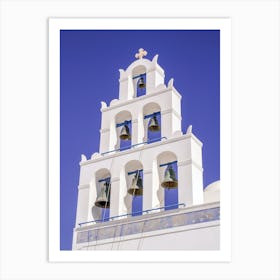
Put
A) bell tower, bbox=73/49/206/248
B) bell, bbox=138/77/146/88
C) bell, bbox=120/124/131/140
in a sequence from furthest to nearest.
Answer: bell, bbox=138/77/146/88 < bell, bbox=120/124/131/140 < bell tower, bbox=73/49/206/248

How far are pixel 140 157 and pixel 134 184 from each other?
0.25 m

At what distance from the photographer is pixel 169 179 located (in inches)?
253

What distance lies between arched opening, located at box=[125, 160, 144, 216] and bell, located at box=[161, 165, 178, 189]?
23 cm

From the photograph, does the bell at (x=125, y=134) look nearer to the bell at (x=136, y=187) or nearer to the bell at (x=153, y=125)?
the bell at (x=153, y=125)

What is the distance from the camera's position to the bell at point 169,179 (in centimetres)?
642

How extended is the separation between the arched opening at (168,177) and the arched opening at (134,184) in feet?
0.62

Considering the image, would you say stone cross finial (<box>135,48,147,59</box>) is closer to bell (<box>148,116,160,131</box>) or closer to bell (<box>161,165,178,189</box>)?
bell (<box>148,116,160,131</box>)

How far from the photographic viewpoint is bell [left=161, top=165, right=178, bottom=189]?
642 centimetres

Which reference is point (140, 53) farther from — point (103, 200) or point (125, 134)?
point (103, 200)

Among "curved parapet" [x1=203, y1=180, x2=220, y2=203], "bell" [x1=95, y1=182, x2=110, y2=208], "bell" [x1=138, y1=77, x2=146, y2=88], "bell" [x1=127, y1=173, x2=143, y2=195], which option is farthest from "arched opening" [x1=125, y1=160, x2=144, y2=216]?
"bell" [x1=138, y1=77, x2=146, y2=88]
